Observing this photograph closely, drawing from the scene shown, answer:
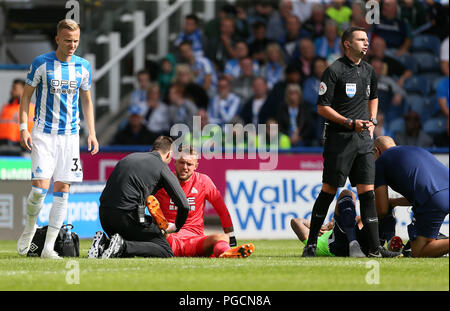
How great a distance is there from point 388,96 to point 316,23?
7.85 feet

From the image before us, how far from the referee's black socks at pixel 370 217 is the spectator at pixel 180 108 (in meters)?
A: 7.81

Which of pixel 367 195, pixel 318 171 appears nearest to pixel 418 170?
pixel 367 195

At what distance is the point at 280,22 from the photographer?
1856 cm

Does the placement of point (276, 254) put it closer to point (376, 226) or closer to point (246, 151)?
point (376, 226)

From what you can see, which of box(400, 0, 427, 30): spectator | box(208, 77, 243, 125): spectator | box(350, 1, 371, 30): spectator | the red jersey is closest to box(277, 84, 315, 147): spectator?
box(208, 77, 243, 125): spectator

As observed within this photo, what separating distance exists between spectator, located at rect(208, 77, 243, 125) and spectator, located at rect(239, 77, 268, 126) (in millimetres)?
181

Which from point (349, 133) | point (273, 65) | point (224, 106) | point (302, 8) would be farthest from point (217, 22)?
point (349, 133)

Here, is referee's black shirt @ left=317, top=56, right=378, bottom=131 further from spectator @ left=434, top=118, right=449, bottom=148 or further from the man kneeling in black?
spectator @ left=434, top=118, right=449, bottom=148

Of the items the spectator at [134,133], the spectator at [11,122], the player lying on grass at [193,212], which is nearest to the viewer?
the player lying on grass at [193,212]

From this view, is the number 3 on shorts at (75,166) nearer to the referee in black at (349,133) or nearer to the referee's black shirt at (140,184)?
the referee's black shirt at (140,184)

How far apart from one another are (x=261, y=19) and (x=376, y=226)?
10.3 meters

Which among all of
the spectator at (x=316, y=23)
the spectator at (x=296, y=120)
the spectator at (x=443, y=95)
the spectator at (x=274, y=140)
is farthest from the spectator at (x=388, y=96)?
the spectator at (x=274, y=140)

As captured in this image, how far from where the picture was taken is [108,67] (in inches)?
690

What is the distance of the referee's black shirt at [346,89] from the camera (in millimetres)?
9070
